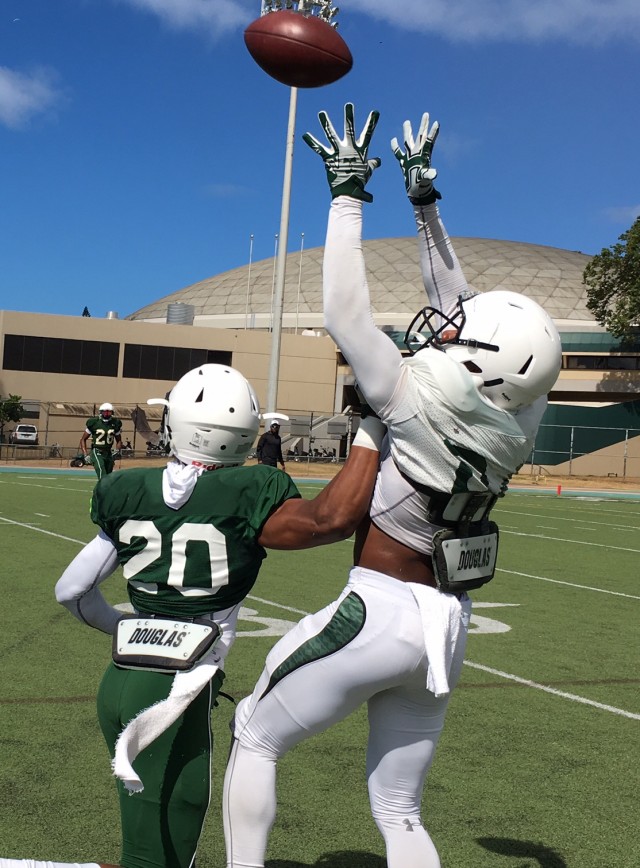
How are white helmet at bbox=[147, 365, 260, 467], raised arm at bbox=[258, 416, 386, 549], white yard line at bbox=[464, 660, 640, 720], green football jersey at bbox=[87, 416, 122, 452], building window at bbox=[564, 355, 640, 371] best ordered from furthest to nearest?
building window at bbox=[564, 355, 640, 371], green football jersey at bbox=[87, 416, 122, 452], white yard line at bbox=[464, 660, 640, 720], white helmet at bbox=[147, 365, 260, 467], raised arm at bbox=[258, 416, 386, 549]

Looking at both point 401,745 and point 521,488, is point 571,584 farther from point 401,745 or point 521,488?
point 521,488

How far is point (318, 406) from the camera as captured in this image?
55.1 metres

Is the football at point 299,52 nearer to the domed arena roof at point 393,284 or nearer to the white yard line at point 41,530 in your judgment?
the white yard line at point 41,530

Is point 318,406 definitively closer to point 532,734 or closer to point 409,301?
point 409,301

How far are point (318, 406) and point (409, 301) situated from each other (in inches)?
588

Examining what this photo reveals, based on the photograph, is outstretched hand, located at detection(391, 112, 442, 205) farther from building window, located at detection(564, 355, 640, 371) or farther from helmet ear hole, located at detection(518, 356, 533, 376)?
building window, located at detection(564, 355, 640, 371)

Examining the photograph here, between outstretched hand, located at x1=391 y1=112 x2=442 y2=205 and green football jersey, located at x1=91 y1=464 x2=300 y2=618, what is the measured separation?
3.31ft

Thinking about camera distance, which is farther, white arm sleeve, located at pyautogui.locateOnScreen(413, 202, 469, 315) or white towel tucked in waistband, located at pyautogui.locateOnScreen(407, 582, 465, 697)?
white arm sleeve, located at pyautogui.locateOnScreen(413, 202, 469, 315)

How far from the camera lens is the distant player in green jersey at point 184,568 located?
270cm

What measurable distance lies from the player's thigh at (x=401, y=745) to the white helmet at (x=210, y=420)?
811mm

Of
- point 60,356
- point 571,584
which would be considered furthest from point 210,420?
point 60,356

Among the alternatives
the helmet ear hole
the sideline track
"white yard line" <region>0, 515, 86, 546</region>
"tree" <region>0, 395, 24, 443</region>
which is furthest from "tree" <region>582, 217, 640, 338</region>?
the helmet ear hole

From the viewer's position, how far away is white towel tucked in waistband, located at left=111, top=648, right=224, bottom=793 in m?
2.59

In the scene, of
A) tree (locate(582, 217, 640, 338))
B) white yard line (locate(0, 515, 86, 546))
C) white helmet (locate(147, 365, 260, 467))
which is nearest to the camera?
white helmet (locate(147, 365, 260, 467))
